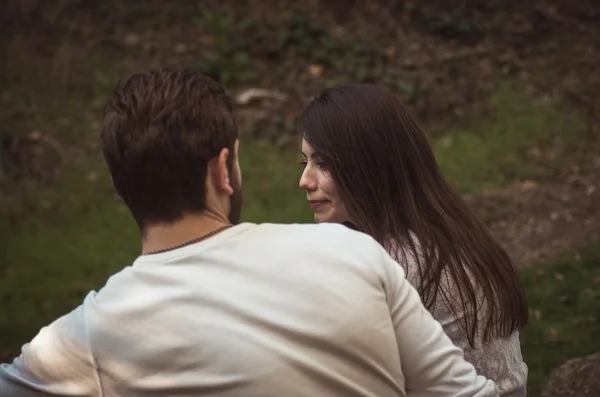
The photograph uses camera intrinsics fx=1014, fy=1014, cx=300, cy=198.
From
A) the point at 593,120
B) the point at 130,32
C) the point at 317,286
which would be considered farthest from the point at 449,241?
the point at 130,32

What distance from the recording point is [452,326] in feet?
8.57

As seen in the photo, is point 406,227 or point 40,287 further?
point 40,287

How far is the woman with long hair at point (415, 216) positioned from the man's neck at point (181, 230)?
3.30 ft

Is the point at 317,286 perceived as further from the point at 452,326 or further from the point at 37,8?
the point at 37,8

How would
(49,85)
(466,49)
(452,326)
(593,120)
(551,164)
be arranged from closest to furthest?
(452,326) → (551,164) → (593,120) → (49,85) → (466,49)

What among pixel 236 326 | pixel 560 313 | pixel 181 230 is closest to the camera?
pixel 236 326

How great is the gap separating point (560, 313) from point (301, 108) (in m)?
4.68

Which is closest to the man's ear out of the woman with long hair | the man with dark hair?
the man with dark hair

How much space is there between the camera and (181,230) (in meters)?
1.70

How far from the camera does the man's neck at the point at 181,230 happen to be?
1.70 m

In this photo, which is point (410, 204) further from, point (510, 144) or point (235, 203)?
point (510, 144)

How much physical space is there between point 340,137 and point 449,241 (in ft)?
1.38

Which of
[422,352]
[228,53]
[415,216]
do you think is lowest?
[228,53]

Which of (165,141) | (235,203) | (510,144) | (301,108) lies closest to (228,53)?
(301,108)
